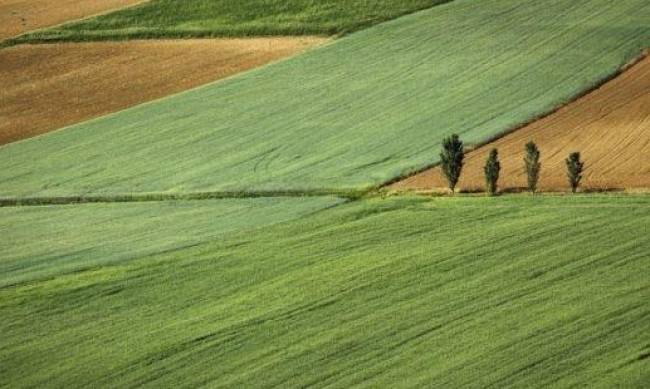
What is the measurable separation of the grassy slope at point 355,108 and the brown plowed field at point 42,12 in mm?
17854

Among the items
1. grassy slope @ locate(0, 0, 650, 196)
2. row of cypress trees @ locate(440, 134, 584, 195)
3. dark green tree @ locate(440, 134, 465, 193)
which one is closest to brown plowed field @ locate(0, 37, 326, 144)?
grassy slope @ locate(0, 0, 650, 196)

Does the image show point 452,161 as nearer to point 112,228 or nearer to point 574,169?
point 574,169

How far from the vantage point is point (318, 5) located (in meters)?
70.3

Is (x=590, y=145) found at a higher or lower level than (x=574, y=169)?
lower

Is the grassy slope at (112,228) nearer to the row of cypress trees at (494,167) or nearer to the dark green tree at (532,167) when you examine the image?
the row of cypress trees at (494,167)

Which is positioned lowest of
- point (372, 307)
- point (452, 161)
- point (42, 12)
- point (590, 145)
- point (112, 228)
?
point (372, 307)

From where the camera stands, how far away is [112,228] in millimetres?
42000

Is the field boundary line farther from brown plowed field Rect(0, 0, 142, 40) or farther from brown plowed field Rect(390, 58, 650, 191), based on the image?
brown plowed field Rect(0, 0, 142, 40)

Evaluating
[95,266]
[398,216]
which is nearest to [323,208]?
[398,216]

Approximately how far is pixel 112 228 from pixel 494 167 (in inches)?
460

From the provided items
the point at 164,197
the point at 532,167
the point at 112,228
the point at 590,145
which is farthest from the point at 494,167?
the point at 112,228

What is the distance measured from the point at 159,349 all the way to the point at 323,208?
12.5 meters

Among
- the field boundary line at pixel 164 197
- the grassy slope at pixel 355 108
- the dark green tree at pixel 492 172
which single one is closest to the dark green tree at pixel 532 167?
the dark green tree at pixel 492 172

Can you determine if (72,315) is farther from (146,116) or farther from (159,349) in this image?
(146,116)
